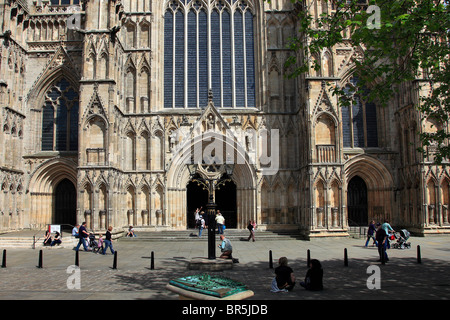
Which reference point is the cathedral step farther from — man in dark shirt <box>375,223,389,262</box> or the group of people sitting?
the group of people sitting

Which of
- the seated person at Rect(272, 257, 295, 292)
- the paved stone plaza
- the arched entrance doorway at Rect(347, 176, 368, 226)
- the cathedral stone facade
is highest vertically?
the cathedral stone facade

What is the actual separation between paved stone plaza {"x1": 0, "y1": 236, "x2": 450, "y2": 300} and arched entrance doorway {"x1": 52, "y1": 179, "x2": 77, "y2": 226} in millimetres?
6582

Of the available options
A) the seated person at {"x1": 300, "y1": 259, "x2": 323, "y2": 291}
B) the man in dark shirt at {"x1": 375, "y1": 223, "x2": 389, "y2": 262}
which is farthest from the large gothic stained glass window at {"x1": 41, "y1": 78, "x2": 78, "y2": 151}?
the seated person at {"x1": 300, "y1": 259, "x2": 323, "y2": 291}

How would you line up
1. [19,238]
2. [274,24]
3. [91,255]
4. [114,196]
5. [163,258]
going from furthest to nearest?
[274,24]
[114,196]
[19,238]
[91,255]
[163,258]

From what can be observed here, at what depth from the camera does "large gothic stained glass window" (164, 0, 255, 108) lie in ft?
86.8

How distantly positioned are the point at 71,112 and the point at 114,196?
24.1 ft

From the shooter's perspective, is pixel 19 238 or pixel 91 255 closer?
pixel 91 255

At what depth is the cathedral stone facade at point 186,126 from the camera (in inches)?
897

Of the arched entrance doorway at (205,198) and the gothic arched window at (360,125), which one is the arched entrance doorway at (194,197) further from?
the gothic arched window at (360,125)

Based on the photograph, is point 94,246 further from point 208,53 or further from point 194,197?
point 208,53

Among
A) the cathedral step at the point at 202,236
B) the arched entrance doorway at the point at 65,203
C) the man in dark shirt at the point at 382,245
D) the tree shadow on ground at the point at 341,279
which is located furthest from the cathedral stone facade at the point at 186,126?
the tree shadow on ground at the point at 341,279

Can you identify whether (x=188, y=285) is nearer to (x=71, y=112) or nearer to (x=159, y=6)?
(x=71, y=112)
